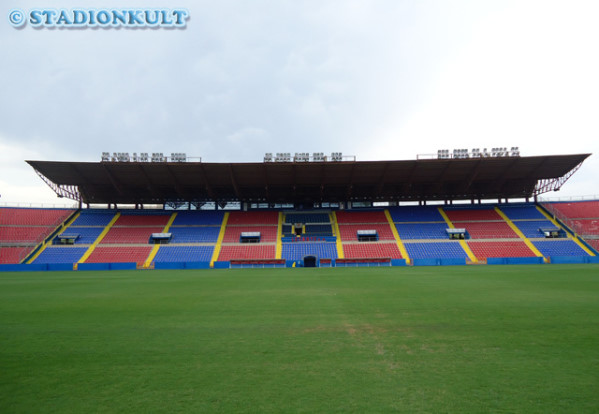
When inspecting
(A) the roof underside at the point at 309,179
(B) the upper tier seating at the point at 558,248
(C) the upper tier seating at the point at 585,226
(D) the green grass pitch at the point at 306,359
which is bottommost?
(D) the green grass pitch at the point at 306,359

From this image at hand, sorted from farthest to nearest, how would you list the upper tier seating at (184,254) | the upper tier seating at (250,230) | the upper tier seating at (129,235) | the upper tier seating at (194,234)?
the upper tier seating at (250,230) < the upper tier seating at (194,234) < the upper tier seating at (129,235) < the upper tier seating at (184,254)

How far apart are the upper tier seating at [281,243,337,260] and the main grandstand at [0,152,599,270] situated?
147 millimetres

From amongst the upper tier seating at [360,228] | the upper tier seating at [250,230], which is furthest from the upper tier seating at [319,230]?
the upper tier seating at [250,230]

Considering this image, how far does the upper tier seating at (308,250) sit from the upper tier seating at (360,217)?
7.95 m

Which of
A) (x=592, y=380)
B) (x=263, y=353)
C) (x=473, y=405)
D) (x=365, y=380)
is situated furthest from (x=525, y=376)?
(x=263, y=353)

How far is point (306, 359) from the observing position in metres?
5.72

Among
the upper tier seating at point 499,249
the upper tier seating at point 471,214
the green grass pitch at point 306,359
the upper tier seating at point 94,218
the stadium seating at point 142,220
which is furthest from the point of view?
the stadium seating at point 142,220

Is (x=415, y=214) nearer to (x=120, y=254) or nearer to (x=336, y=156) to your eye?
(x=336, y=156)

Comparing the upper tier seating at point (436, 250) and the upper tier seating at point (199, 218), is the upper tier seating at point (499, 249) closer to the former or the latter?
the upper tier seating at point (436, 250)

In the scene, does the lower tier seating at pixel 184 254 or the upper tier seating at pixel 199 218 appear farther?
the upper tier seating at pixel 199 218

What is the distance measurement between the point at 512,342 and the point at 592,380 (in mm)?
1945

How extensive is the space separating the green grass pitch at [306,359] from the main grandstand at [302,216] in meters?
31.8

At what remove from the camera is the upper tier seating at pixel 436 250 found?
4184cm

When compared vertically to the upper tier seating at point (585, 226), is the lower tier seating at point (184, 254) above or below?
below
